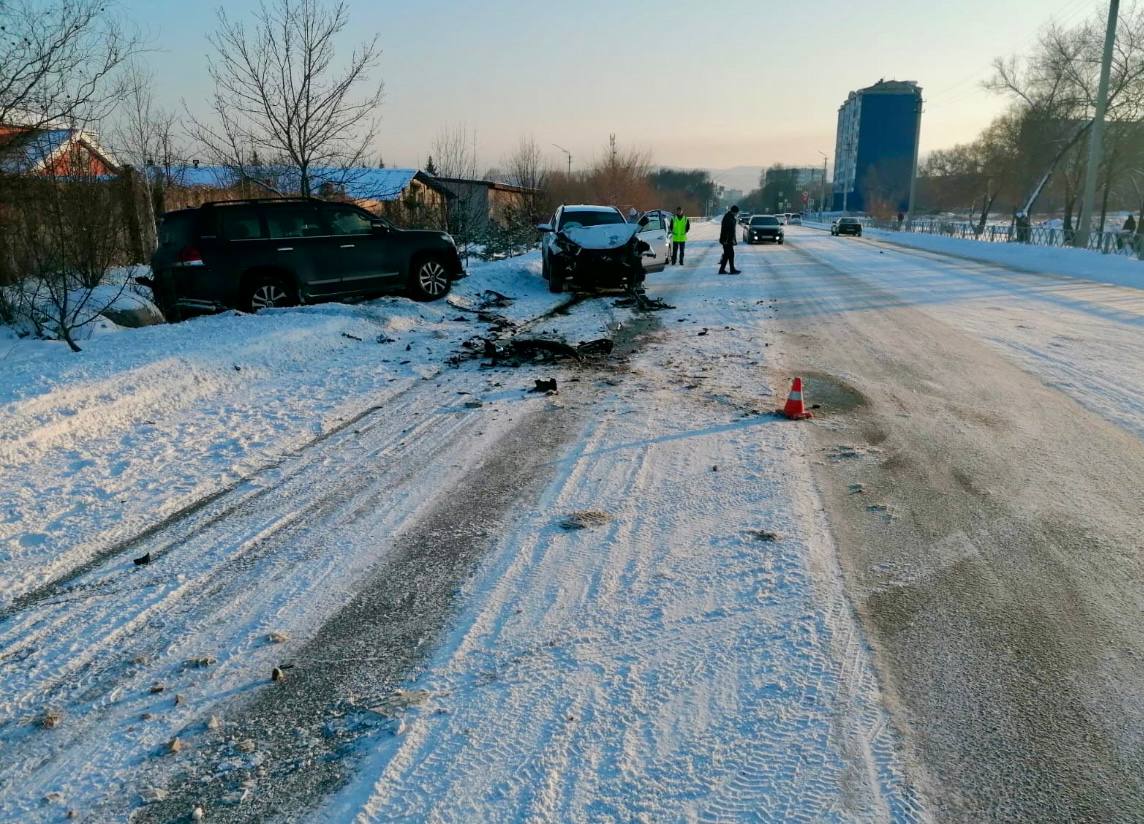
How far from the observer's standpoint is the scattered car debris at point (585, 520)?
14.8 feet

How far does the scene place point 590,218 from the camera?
17.2 m

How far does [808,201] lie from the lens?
152 meters

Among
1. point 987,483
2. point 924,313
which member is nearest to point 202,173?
point 924,313

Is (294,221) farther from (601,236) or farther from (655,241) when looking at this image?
(655,241)

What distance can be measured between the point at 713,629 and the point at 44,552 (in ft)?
11.8

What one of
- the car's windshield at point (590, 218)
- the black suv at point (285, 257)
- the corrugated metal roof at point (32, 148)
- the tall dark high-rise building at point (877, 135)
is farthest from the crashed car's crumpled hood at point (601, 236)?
the tall dark high-rise building at point (877, 135)

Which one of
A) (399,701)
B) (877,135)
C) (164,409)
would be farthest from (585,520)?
(877,135)

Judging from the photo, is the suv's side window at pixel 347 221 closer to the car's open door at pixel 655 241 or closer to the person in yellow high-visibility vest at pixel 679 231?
the car's open door at pixel 655 241

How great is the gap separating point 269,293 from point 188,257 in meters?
1.17

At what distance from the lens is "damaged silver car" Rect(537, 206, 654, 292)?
1531cm

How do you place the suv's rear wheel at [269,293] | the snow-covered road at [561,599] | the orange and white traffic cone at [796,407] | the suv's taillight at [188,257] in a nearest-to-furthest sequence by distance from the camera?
the snow-covered road at [561,599] < the orange and white traffic cone at [796,407] < the suv's taillight at [188,257] < the suv's rear wheel at [269,293]

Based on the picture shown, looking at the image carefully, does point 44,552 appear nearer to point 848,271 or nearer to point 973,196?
point 848,271

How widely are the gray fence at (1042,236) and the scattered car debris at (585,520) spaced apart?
32.0 meters

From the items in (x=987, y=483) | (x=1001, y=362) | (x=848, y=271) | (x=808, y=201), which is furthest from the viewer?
(x=808, y=201)
